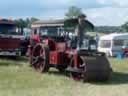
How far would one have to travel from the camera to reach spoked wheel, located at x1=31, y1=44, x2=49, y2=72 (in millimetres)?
17719

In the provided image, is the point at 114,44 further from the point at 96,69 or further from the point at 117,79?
the point at 96,69

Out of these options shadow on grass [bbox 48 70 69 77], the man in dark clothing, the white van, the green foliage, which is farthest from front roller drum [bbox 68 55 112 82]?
the white van

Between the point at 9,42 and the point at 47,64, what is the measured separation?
7180mm

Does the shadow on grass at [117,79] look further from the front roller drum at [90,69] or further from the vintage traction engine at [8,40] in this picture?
the vintage traction engine at [8,40]

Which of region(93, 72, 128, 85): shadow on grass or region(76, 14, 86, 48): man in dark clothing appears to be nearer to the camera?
region(93, 72, 128, 85): shadow on grass

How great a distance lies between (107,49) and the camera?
125 feet

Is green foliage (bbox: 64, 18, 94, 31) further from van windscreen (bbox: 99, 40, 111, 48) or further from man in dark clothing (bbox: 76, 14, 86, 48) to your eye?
van windscreen (bbox: 99, 40, 111, 48)

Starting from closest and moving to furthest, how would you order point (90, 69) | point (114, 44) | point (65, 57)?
point (90, 69)
point (65, 57)
point (114, 44)

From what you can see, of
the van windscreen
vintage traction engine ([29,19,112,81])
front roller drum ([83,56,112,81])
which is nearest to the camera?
front roller drum ([83,56,112,81])

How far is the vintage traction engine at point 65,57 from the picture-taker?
627 inches

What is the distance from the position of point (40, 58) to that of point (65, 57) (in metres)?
1.57

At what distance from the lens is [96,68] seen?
1588 cm

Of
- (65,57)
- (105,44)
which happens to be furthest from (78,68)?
(105,44)

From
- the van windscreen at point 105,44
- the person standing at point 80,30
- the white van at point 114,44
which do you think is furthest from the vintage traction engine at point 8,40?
the van windscreen at point 105,44
